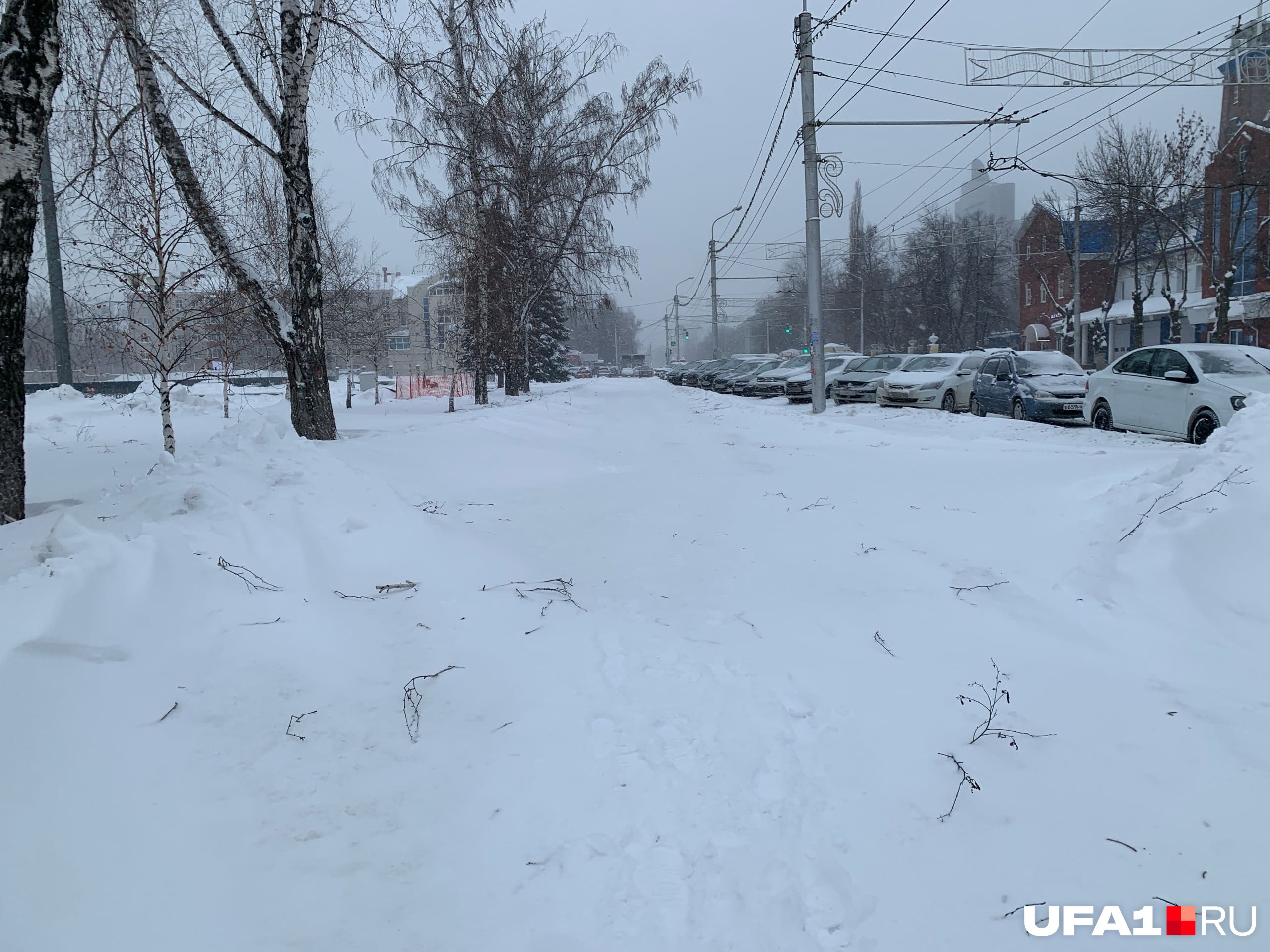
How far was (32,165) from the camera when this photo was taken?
18.0ft

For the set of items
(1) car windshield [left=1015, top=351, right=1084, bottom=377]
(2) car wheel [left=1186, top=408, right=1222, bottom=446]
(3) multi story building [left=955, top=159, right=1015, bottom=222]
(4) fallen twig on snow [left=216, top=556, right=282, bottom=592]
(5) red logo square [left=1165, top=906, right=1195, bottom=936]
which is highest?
(3) multi story building [left=955, top=159, right=1015, bottom=222]

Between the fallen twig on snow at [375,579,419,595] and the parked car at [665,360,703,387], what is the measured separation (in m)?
51.3

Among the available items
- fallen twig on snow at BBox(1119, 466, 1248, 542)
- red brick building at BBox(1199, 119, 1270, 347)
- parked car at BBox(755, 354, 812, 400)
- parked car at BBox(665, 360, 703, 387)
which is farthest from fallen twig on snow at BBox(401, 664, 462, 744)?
parked car at BBox(665, 360, 703, 387)

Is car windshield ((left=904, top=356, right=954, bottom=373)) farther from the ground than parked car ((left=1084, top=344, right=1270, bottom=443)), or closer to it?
farther from the ground

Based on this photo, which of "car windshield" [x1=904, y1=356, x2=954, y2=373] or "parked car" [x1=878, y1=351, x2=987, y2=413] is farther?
"car windshield" [x1=904, y1=356, x2=954, y2=373]

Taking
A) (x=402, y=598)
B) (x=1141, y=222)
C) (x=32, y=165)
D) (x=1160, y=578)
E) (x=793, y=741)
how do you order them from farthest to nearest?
(x=1141, y=222) < (x=32, y=165) < (x=402, y=598) < (x=1160, y=578) < (x=793, y=741)

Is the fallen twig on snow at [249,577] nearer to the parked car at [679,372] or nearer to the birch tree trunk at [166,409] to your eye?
the birch tree trunk at [166,409]

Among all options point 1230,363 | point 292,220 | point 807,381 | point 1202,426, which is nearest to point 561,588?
point 292,220

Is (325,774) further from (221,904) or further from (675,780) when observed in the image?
(675,780)

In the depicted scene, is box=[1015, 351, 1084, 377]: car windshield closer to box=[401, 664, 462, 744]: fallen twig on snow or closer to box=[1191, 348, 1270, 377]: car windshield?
box=[1191, 348, 1270, 377]: car windshield

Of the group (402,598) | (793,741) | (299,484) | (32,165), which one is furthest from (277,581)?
(32,165)

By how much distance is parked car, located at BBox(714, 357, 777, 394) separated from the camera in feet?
125

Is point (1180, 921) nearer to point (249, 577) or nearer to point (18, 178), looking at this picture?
point (249, 577)

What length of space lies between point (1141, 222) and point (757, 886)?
3572 centimetres
